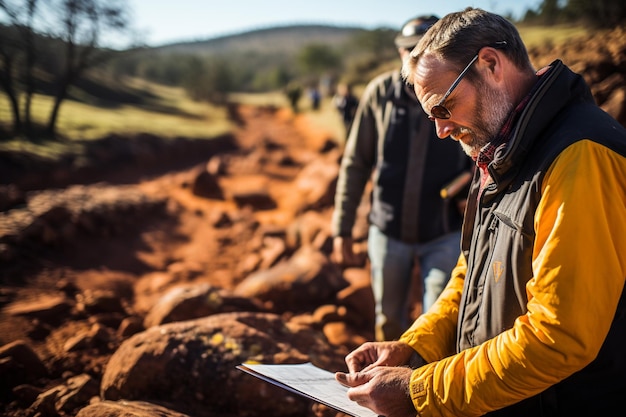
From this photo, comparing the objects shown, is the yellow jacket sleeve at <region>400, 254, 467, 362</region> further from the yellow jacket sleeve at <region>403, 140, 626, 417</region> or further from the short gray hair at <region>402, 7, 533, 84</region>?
the short gray hair at <region>402, 7, 533, 84</region>

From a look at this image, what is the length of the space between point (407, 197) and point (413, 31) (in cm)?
94

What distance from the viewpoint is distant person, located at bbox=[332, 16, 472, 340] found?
9.07 ft

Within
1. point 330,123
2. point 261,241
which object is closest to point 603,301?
point 261,241

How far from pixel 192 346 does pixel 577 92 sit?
7.17ft

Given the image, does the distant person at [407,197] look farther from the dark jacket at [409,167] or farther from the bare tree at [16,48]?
the bare tree at [16,48]

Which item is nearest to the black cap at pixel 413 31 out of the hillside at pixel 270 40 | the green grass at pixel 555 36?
the green grass at pixel 555 36

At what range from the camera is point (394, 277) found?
115 inches

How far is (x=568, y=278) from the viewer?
3.54 ft

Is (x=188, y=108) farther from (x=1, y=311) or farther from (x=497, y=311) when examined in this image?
(x=497, y=311)

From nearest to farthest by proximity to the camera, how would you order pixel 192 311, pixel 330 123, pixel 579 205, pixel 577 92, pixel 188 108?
pixel 579 205, pixel 577 92, pixel 192 311, pixel 330 123, pixel 188 108

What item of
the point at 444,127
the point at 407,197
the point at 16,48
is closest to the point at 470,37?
the point at 444,127

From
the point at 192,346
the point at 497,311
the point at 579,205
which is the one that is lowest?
the point at 192,346

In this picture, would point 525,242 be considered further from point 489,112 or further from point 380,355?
point 380,355

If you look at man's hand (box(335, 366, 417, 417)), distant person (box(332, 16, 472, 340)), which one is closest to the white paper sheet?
man's hand (box(335, 366, 417, 417))
